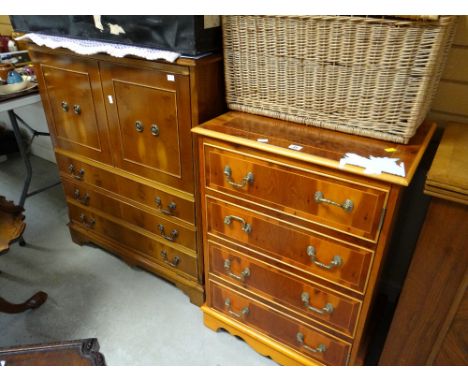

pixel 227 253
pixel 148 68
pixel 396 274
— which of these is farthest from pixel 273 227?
pixel 396 274

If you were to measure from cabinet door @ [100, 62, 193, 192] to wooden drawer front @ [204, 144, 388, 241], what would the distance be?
207 mm

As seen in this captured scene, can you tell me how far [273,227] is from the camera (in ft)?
3.99

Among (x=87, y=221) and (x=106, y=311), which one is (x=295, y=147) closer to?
(x=106, y=311)

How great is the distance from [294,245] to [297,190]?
0.21 m

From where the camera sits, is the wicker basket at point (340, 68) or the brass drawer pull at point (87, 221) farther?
the brass drawer pull at point (87, 221)

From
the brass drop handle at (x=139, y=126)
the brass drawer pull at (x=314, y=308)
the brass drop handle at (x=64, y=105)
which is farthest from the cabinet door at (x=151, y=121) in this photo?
the brass drawer pull at (x=314, y=308)

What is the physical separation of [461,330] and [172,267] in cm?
120

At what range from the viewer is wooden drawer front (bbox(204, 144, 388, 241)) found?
100 cm

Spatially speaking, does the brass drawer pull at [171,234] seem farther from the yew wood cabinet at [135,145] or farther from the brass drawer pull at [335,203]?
the brass drawer pull at [335,203]

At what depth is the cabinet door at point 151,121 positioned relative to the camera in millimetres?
1320

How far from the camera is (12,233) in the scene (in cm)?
148

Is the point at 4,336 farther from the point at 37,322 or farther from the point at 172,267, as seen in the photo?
→ the point at 172,267

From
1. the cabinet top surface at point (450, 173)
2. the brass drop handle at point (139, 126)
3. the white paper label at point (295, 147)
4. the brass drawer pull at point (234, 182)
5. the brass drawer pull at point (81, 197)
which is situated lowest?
the brass drawer pull at point (81, 197)

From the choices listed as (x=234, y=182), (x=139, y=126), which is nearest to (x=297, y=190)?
(x=234, y=182)
